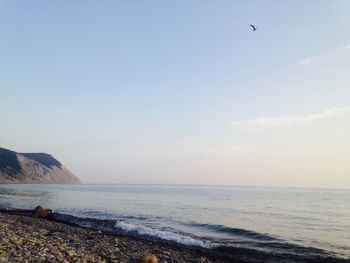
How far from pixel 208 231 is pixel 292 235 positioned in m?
6.64

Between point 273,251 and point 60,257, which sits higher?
point 60,257

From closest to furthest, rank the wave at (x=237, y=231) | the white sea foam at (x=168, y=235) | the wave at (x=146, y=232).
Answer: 1. the white sea foam at (x=168, y=235)
2. the wave at (x=146, y=232)
3. the wave at (x=237, y=231)

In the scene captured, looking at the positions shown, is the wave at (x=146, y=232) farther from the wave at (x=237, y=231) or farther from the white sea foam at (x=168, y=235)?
Result: the wave at (x=237, y=231)

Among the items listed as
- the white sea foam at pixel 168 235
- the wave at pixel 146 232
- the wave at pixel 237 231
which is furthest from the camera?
the wave at pixel 237 231

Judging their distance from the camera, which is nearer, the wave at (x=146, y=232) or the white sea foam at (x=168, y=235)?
the white sea foam at (x=168, y=235)

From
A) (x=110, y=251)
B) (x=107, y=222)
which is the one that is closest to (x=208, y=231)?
(x=107, y=222)

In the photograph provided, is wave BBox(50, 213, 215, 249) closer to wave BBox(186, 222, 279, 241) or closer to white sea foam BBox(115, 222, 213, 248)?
white sea foam BBox(115, 222, 213, 248)

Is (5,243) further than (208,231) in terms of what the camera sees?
No

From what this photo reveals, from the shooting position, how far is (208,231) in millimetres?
28438

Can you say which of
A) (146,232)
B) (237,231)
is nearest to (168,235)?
(146,232)

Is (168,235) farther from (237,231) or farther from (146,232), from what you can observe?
(237,231)

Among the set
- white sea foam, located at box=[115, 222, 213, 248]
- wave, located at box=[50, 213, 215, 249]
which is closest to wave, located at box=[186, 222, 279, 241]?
wave, located at box=[50, 213, 215, 249]

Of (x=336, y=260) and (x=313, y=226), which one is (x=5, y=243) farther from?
(x=313, y=226)

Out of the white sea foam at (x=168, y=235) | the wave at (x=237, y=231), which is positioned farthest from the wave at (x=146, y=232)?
the wave at (x=237, y=231)
